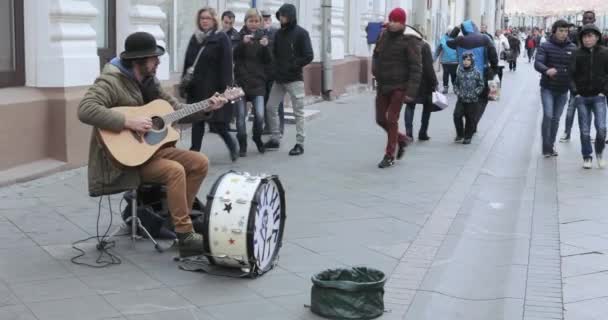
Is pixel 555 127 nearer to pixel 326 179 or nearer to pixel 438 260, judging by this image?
pixel 326 179

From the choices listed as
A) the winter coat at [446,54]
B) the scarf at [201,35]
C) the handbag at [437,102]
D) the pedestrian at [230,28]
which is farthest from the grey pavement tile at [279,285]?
the winter coat at [446,54]

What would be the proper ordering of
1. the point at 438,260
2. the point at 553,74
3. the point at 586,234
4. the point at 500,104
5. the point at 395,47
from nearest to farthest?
the point at 438,260, the point at 586,234, the point at 395,47, the point at 553,74, the point at 500,104

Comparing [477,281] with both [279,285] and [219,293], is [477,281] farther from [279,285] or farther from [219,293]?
[219,293]

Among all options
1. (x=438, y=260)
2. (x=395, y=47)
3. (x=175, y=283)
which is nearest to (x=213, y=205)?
(x=175, y=283)

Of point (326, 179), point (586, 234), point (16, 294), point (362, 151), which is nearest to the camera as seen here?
point (16, 294)

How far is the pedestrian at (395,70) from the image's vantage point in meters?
10.1

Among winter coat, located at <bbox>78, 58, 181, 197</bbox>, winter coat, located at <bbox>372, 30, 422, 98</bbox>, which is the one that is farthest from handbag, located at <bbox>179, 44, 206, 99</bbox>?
winter coat, located at <bbox>78, 58, 181, 197</bbox>

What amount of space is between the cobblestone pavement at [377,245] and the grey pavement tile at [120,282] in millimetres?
12

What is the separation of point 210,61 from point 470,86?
172 inches

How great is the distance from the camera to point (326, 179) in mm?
9594

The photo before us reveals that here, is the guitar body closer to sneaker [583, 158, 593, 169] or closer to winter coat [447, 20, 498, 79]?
sneaker [583, 158, 593, 169]

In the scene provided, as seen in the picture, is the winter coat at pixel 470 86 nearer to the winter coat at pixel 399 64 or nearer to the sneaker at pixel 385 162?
the winter coat at pixel 399 64

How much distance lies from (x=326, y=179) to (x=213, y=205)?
13.3 ft

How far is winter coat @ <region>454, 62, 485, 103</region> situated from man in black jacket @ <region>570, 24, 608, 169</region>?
1957mm
